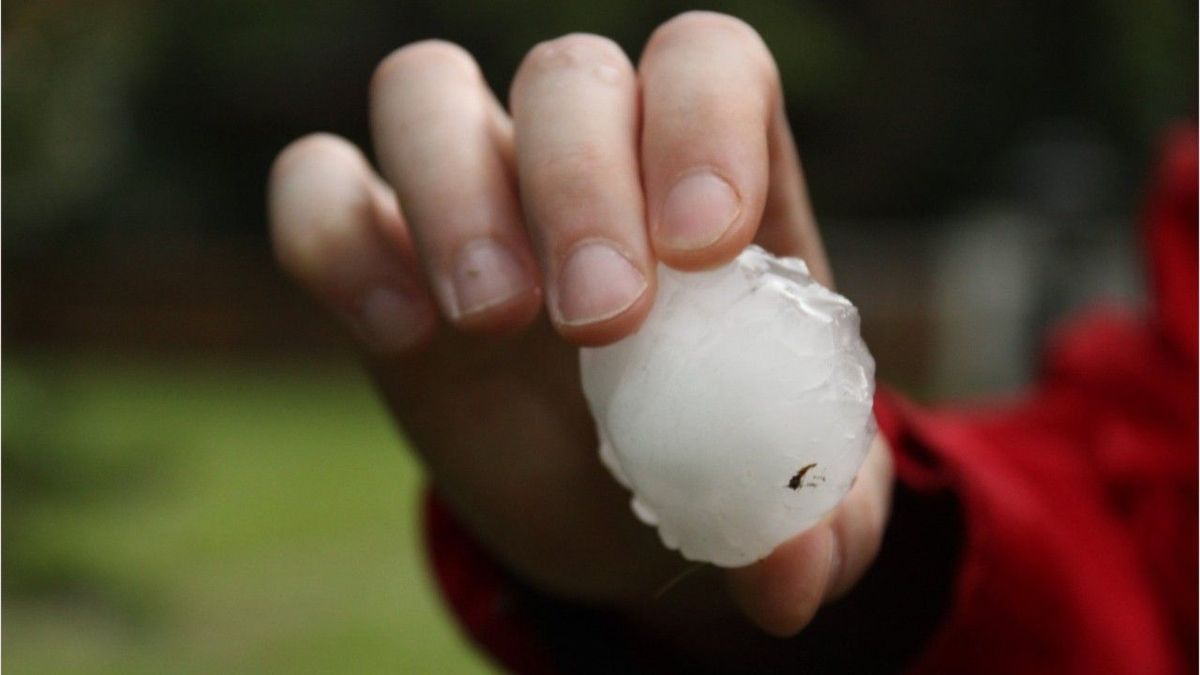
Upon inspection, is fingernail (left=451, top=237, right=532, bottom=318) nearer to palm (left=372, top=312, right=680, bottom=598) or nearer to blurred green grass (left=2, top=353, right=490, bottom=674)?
palm (left=372, top=312, right=680, bottom=598)

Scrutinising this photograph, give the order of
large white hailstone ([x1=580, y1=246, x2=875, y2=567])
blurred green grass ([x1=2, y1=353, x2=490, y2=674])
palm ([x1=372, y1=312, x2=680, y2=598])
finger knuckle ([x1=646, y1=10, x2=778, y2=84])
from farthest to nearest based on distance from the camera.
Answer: blurred green grass ([x1=2, y1=353, x2=490, y2=674]) < palm ([x1=372, y1=312, x2=680, y2=598]) < finger knuckle ([x1=646, y1=10, x2=778, y2=84]) < large white hailstone ([x1=580, y1=246, x2=875, y2=567])

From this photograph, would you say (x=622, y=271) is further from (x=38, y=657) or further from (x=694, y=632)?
(x=38, y=657)

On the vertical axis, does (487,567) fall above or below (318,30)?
above

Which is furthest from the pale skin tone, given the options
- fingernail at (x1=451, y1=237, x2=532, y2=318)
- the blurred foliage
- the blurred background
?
the blurred foliage

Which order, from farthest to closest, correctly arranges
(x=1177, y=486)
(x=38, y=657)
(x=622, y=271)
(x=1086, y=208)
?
(x=1086, y=208)
(x=38, y=657)
(x=1177, y=486)
(x=622, y=271)

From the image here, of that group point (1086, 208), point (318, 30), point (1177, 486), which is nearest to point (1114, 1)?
point (1086, 208)

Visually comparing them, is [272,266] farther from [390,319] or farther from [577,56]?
[577,56]

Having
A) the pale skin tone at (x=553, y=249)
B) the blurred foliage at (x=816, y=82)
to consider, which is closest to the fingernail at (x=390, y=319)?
the pale skin tone at (x=553, y=249)

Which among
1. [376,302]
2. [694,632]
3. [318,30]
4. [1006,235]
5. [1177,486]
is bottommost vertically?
[1006,235]
